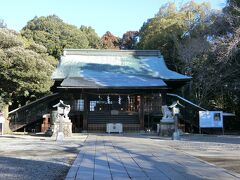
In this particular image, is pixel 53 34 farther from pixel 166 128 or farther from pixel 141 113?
pixel 166 128

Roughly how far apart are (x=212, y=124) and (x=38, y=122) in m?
12.8

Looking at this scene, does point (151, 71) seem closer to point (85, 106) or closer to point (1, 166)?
point (85, 106)

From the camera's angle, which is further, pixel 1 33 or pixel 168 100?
pixel 168 100

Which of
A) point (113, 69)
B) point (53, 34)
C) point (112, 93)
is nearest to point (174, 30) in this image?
point (113, 69)

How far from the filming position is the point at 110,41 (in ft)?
208

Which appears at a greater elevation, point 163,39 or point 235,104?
point 163,39

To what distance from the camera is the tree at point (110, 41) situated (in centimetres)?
6066

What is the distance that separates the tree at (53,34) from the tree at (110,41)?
917 centimetres

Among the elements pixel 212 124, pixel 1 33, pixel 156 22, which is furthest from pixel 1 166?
pixel 156 22

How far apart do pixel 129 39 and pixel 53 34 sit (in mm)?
18949

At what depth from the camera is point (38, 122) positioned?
2584 centimetres

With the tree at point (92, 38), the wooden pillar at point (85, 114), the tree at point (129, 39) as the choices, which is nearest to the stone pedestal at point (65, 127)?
the wooden pillar at point (85, 114)

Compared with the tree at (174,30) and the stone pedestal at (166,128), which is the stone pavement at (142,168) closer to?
the stone pedestal at (166,128)

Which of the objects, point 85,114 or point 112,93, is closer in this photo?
point 85,114
